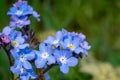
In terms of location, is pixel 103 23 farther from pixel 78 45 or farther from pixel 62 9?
pixel 78 45

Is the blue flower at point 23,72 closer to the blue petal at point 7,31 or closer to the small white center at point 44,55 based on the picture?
the small white center at point 44,55

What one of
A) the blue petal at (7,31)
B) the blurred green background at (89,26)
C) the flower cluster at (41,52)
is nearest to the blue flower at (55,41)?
the flower cluster at (41,52)

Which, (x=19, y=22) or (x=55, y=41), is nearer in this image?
(x=55, y=41)

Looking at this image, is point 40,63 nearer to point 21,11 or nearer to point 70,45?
point 70,45

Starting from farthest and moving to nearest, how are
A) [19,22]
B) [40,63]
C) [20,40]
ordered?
[19,22]
[20,40]
[40,63]

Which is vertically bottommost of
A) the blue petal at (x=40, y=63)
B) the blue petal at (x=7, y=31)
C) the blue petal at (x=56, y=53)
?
the blue petal at (x=40, y=63)

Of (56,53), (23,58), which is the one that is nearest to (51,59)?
(56,53)
